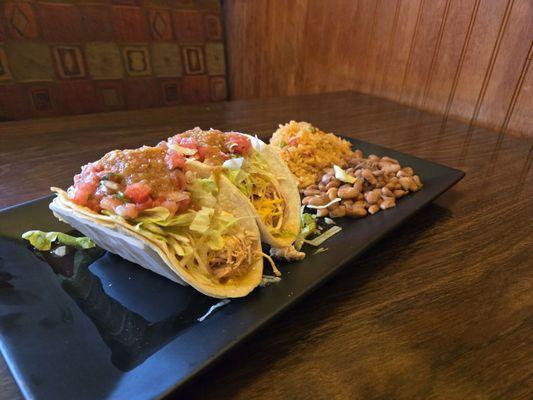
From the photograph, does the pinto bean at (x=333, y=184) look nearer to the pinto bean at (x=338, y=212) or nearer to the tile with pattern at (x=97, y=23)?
the pinto bean at (x=338, y=212)

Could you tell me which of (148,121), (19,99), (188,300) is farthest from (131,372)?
(19,99)

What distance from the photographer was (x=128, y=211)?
0.90m

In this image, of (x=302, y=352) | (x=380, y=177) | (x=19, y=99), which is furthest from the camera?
(x=19, y=99)

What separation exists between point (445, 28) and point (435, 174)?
172cm

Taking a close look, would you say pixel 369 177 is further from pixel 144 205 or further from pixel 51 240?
pixel 51 240

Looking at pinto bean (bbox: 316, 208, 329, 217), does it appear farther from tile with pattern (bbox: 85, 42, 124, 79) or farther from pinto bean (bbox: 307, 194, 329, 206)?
tile with pattern (bbox: 85, 42, 124, 79)

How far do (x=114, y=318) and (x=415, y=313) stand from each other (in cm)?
75

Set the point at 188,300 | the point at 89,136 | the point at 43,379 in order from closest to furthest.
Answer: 1. the point at 43,379
2. the point at 188,300
3. the point at 89,136

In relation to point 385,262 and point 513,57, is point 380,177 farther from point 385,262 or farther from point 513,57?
point 513,57

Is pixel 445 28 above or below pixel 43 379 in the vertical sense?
above

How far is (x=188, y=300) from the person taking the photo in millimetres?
943

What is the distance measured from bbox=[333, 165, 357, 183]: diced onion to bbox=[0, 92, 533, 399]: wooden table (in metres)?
0.30

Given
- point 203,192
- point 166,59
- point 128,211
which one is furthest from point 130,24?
point 128,211

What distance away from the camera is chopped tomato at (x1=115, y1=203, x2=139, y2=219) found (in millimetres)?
898
